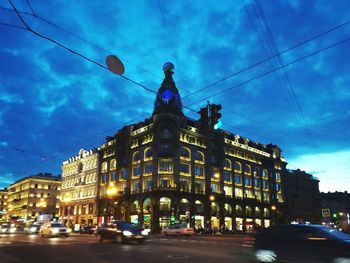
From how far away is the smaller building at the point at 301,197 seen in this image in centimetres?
9875

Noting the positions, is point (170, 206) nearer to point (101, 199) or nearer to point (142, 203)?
point (142, 203)

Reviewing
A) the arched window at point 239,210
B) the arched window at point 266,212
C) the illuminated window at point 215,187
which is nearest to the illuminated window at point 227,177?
the illuminated window at point 215,187

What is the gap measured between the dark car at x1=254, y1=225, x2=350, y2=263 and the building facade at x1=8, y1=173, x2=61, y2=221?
11651 cm

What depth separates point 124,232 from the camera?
21.9m

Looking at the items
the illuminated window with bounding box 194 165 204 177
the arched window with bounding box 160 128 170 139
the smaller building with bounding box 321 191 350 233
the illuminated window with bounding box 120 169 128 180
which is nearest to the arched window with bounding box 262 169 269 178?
the smaller building with bounding box 321 191 350 233

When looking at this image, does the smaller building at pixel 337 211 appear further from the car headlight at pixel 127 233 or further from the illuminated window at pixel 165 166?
the illuminated window at pixel 165 166

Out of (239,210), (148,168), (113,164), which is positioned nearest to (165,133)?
(148,168)

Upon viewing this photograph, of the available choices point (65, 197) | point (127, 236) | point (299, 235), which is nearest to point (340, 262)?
point (299, 235)

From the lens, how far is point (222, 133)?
80.9 meters

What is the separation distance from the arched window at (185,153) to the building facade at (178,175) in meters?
0.20

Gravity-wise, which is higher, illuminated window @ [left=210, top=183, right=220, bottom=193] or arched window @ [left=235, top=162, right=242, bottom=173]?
arched window @ [left=235, top=162, right=242, bottom=173]

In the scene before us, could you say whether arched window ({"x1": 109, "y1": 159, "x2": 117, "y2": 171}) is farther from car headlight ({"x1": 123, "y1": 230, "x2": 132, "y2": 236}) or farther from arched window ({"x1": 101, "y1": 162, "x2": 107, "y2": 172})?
car headlight ({"x1": 123, "y1": 230, "x2": 132, "y2": 236})

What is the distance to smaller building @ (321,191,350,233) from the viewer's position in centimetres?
3062

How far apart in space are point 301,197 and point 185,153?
169 feet
